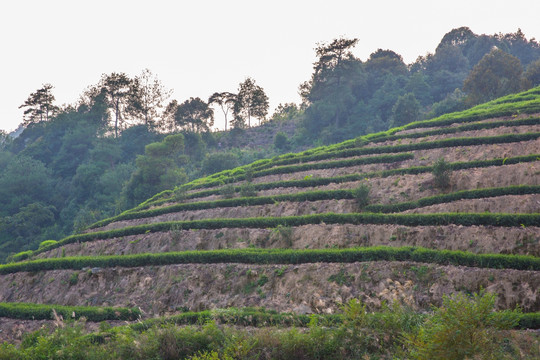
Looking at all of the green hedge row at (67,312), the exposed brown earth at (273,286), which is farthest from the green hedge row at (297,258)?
the green hedge row at (67,312)

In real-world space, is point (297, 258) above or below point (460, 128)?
below

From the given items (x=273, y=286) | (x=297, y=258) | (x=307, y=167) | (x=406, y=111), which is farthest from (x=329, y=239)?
(x=406, y=111)

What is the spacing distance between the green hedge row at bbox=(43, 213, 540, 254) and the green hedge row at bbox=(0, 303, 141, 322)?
8.51 meters

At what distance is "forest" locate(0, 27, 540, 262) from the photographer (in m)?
59.5

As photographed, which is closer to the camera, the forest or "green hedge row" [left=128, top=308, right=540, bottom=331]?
"green hedge row" [left=128, top=308, right=540, bottom=331]

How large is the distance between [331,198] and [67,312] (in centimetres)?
1854

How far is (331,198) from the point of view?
103ft

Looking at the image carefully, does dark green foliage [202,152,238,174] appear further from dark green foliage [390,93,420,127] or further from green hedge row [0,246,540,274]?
green hedge row [0,246,540,274]

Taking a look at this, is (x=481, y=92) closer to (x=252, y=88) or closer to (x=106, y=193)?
(x=252, y=88)

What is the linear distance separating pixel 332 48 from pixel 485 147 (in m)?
50.4

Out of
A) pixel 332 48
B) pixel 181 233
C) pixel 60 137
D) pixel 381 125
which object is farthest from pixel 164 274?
pixel 60 137

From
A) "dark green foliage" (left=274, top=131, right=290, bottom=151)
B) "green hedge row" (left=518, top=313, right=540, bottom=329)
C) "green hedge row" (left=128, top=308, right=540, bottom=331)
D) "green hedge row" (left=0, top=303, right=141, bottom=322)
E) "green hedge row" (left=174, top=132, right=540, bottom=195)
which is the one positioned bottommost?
"green hedge row" (left=0, top=303, right=141, bottom=322)

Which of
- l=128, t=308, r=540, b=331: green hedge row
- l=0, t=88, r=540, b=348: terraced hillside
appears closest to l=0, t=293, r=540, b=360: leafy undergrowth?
l=128, t=308, r=540, b=331: green hedge row

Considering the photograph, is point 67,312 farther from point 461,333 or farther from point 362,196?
point 461,333
